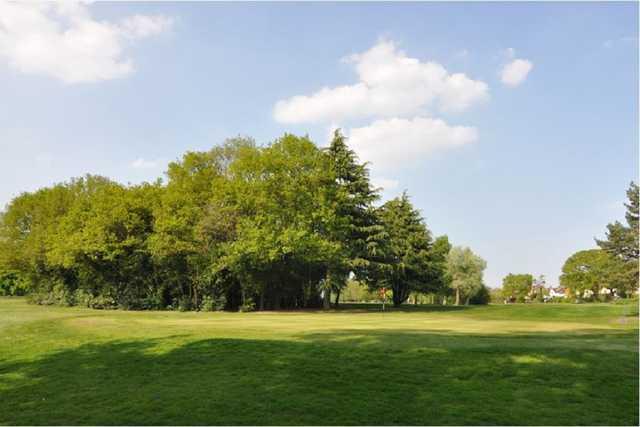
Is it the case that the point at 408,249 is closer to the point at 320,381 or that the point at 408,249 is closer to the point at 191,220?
the point at 191,220

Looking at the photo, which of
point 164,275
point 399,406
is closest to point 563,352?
point 399,406

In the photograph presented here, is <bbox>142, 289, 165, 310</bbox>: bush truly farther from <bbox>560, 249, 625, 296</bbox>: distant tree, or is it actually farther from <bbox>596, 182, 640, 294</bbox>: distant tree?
<bbox>560, 249, 625, 296</bbox>: distant tree

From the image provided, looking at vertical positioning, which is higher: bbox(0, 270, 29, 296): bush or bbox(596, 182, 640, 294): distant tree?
bbox(596, 182, 640, 294): distant tree

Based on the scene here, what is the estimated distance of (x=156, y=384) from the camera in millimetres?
9430

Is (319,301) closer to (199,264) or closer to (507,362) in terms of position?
(199,264)

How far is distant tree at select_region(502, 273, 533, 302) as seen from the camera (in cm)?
13159

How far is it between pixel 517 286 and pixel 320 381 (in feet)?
443

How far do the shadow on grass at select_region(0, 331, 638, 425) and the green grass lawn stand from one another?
0.09 ft

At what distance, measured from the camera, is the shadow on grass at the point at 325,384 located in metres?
7.88

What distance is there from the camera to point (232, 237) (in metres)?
40.9

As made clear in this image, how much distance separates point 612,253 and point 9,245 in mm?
59952

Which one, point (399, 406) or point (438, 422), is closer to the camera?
point (438, 422)

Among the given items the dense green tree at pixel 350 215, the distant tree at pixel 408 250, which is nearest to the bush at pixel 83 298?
the dense green tree at pixel 350 215

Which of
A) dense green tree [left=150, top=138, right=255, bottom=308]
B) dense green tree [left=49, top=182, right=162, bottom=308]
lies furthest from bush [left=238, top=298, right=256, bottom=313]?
dense green tree [left=49, top=182, right=162, bottom=308]
